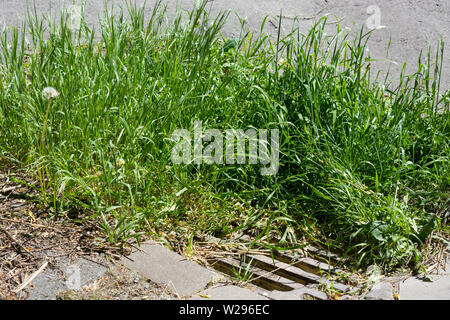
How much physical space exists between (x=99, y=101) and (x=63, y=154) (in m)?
0.32

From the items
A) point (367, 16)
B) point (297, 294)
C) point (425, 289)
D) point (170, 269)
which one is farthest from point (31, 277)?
point (367, 16)

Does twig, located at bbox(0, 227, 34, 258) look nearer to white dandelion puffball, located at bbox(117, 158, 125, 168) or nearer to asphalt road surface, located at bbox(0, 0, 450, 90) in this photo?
white dandelion puffball, located at bbox(117, 158, 125, 168)

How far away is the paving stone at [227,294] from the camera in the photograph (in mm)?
2186

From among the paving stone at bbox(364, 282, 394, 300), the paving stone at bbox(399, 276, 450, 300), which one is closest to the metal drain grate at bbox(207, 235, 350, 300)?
the paving stone at bbox(364, 282, 394, 300)

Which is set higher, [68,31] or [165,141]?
[68,31]

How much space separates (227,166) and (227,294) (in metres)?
0.84

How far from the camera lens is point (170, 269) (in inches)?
91.0

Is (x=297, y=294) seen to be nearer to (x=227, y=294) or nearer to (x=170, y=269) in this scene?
(x=227, y=294)

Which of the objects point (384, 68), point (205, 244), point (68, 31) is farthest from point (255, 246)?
point (384, 68)

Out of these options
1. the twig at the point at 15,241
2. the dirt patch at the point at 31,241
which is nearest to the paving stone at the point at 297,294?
the dirt patch at the point at 31,241

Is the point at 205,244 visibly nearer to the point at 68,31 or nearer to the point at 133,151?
the point at 133,151

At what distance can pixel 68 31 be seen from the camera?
310 centimetres

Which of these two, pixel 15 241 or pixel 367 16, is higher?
pixel 367 16

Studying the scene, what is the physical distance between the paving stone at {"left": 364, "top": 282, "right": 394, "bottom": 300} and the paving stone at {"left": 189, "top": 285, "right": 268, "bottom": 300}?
1.41ft
